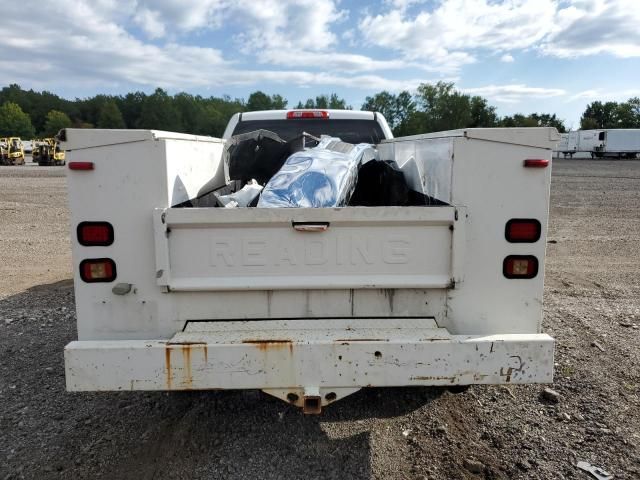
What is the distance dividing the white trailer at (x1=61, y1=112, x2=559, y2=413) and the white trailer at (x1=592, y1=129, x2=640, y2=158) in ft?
197

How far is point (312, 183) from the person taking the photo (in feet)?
10.9

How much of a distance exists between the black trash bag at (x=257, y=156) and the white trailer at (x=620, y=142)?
192 feet

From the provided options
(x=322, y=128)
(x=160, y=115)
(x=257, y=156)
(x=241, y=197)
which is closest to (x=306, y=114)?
(x=322, y=128)

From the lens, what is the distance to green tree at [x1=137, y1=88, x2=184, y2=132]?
101606 millimetres

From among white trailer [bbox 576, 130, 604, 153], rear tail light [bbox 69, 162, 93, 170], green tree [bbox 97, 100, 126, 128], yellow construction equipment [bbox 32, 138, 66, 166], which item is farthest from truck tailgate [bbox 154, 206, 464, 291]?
green tree [bbox 97, 100, 126, 128]

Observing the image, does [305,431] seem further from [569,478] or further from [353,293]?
[569,478]

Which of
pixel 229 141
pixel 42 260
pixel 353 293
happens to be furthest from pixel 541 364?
pixel 42 260

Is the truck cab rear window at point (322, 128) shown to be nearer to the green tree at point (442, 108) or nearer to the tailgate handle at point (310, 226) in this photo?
the tailgate handle at point (310, 226)

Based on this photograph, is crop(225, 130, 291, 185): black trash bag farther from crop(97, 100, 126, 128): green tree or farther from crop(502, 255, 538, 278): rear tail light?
crop(97, 100, 126, 128): green tree

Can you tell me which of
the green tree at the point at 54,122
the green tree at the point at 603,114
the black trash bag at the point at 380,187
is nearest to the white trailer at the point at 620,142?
the green tree at the point at 603,114

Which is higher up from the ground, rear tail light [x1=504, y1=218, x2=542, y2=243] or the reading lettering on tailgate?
rear tail light [x1=504, y1=218, x2=542, y2=243]

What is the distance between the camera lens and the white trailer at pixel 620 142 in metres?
54.3

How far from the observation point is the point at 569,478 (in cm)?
294

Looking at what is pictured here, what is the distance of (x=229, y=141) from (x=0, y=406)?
2783 mm
